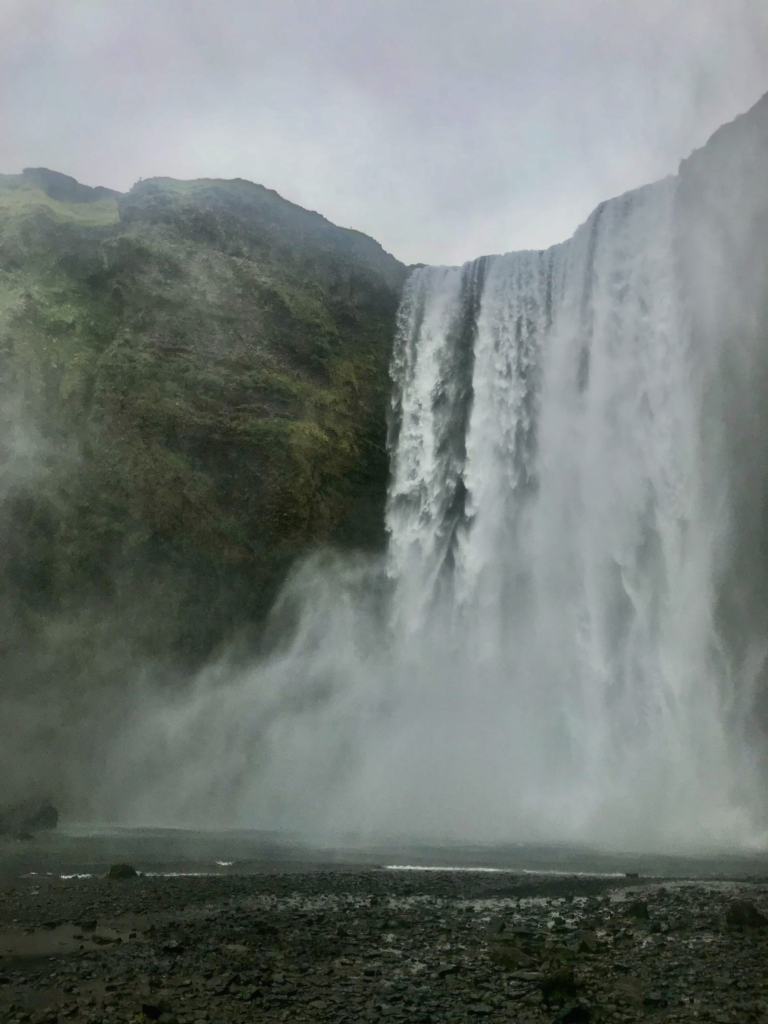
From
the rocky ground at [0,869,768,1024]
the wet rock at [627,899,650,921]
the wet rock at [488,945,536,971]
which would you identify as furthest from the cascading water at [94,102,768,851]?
the wet rock at [488,945,536,971]

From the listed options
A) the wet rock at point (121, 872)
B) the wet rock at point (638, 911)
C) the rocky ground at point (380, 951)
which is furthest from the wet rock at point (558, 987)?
the wet rock at point (121, 872)

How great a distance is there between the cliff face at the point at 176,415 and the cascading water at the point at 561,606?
2.31 meters

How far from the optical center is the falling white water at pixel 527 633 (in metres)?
28.5

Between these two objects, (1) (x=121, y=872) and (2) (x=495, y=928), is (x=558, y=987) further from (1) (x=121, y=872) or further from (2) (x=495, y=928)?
(1) (x=121, y=872)

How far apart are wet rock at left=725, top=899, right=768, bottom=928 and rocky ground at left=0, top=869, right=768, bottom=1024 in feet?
0.06

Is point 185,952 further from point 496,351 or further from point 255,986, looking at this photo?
point 496,351

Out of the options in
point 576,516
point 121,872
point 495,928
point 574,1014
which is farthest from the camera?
point 576,516

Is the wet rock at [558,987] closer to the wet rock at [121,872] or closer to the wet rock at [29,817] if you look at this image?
the wet rock at [121,872]

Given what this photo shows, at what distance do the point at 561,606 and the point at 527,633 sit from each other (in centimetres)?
170

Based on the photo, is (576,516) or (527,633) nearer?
(527,633)

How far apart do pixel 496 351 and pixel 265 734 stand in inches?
716

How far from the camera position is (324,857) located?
20.9 meters

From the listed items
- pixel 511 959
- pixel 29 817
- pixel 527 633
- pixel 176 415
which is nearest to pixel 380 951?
pixel 511 959

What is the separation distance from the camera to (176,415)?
116 ft
